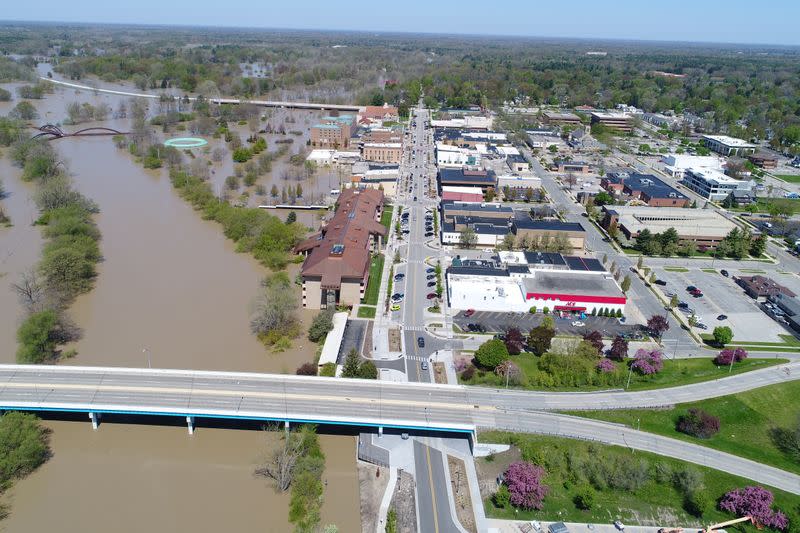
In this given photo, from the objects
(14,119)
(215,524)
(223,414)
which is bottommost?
(215,524)

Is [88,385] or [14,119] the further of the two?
[14,119]

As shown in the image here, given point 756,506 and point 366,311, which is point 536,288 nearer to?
point 366,311

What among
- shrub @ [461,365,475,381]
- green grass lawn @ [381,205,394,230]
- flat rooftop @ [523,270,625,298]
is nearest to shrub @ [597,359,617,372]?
shrub @ [461,365,475,381]

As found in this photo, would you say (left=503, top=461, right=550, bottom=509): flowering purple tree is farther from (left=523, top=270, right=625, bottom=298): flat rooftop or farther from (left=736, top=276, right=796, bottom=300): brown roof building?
(left=736, top=276, right=796, bottom=300): brown roof building

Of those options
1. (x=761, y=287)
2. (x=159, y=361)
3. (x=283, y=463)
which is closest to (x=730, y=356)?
(x=761, y=287)

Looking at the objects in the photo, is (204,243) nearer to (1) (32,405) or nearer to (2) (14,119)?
(1) (32,405)

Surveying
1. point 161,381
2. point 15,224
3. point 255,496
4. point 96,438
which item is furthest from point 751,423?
point 15,224
